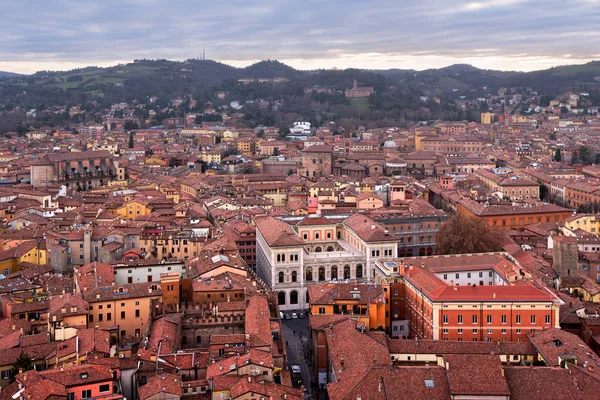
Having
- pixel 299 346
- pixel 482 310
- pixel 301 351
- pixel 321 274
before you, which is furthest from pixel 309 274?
Result: pixel 482 310

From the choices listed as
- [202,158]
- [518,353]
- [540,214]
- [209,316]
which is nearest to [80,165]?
[202,158]

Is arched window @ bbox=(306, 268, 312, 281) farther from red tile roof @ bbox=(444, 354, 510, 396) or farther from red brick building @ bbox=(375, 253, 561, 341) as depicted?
red tile roof @ bbox=(444, 354, 510, 396)

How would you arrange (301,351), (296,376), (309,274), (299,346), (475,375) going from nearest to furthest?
(475,375) < (296,376) < (301,351) < (299,346) < (309,274)

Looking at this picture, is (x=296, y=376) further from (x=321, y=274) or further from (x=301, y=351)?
(x=321, y=274)

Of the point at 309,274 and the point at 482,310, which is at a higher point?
the point at 482,310

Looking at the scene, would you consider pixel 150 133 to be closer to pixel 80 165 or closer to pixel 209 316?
pixel 80 165

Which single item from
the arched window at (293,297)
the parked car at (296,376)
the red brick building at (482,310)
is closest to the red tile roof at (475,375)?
the red brick building at (482,310)

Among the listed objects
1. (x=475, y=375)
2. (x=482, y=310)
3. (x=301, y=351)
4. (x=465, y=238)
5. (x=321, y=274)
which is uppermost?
(x=465, y=238)

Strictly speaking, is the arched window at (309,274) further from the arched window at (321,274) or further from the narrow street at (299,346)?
the narrow street at (299,346)
